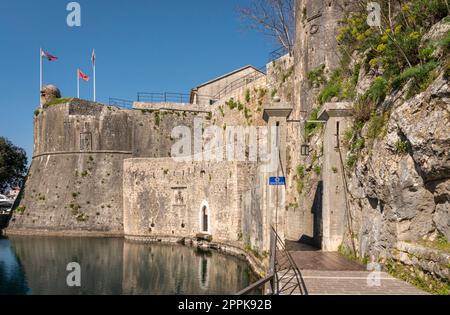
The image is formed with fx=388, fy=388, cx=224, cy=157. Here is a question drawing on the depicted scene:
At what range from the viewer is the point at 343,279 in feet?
21.4

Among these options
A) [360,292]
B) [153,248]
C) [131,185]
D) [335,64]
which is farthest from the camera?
[131,185]

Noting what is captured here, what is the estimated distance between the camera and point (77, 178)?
26500 millimetres

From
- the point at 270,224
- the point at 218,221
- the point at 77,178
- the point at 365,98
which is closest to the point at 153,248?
the point at 218,221

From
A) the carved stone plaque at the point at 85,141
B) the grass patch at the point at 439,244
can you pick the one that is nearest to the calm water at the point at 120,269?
the grass patch at the point at 439,244

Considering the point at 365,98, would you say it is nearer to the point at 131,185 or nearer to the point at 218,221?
the point at 218,221

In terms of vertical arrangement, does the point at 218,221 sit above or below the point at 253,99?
below

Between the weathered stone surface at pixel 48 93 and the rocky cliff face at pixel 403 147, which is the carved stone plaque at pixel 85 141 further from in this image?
the rocky cliff face at pixel 403 147

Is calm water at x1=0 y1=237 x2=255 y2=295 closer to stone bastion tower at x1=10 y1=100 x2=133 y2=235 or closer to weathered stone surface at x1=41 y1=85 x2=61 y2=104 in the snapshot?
stone bastion tower at x1=10 y1=100 x2=133 y2=235

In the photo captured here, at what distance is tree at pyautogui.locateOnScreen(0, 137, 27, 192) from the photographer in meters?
33.5

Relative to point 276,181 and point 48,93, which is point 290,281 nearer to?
point 276,181

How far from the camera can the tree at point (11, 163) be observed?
3346 centimetres

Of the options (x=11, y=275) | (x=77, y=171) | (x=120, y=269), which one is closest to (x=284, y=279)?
(x=120, y=269)

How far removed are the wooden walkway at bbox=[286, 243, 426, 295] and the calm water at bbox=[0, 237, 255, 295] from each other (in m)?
4.88
